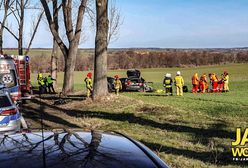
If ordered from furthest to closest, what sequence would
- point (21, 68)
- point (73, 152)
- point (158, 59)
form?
1. point (158, 59)
2. point (21, 68)
3. point (73, 152)

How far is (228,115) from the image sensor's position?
1509cm

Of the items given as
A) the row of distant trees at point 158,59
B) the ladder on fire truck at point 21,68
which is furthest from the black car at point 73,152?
the row of distant trees at point 158,59

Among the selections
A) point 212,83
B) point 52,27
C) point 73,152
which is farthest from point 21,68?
point 73,152

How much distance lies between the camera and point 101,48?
19.1 meters

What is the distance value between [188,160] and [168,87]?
2067 centimetres

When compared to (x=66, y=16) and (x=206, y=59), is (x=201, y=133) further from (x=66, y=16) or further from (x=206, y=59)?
(x=206, y=59)

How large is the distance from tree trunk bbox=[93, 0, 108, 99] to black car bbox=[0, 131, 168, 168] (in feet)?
50.3

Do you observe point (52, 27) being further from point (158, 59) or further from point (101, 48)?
point (158, 59)

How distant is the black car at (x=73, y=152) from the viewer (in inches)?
111

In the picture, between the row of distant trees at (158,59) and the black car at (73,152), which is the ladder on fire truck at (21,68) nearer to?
the black car at (73,152)

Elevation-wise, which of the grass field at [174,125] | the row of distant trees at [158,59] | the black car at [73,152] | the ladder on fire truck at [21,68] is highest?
the row of distant trees at [158,59]

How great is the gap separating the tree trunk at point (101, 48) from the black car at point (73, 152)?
50.3 feet

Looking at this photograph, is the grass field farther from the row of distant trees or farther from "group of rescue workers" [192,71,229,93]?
the row of distant trees

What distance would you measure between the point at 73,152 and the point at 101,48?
640 inches
